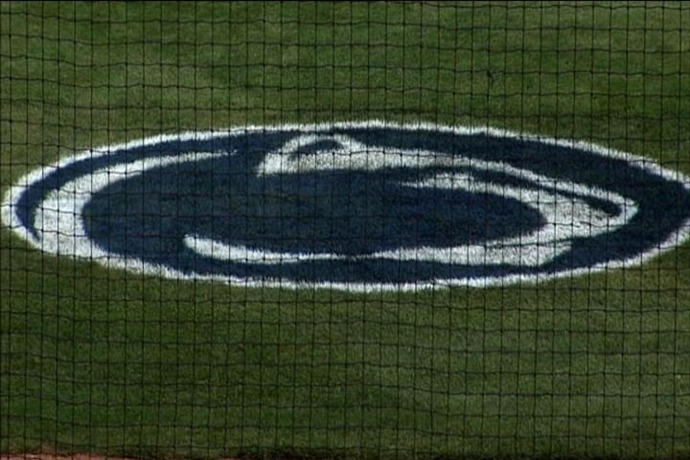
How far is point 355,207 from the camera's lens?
14.6 meters

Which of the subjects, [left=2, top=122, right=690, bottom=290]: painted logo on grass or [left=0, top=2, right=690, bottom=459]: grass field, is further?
[left=2, top=122, right=690, bottom=290]: painted logo on grass

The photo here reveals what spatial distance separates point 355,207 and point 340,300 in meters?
1.17

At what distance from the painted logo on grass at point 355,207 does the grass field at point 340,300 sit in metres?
0.20

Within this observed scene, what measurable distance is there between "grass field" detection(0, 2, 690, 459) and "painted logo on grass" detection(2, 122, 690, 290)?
0.20 meters

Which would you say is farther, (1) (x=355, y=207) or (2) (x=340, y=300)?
(1) (x=355, y=207)

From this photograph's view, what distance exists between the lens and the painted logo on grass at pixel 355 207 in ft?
45.9

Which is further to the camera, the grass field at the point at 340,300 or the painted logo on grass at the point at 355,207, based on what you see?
the painted logo on grass at the point at 355,207

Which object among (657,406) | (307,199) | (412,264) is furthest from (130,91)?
(657,406)

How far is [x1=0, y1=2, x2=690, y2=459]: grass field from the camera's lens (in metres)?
12.4

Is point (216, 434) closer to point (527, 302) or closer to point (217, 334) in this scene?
point (217, 334)

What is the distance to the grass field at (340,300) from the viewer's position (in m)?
12.4

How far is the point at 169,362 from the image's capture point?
42.4ft

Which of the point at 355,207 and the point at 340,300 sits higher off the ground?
the point at 355,207

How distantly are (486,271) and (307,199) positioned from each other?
1.55m
